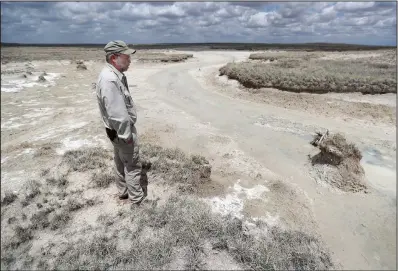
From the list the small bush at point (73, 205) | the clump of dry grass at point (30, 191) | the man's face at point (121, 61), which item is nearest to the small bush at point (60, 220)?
the small bush at point (73, 205)

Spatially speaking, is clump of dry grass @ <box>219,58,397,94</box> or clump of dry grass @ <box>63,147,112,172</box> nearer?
clump of dry grass @ <box>63,147,112,172</box>

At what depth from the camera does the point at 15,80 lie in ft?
52.2

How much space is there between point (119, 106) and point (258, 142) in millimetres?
5012

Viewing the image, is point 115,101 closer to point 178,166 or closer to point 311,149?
point 178,166

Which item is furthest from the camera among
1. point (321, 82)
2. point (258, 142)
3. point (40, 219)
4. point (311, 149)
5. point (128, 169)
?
point (321, 82)

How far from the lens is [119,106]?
149 inches

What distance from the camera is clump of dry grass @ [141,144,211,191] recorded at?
5477 millimetres

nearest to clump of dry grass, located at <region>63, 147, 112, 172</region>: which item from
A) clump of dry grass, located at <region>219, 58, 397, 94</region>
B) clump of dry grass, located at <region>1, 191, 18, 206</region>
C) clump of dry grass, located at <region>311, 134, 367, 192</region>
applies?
clump of dry grass, located at <region>1, 191, 18, 206</region>

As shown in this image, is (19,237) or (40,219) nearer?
(19,237)

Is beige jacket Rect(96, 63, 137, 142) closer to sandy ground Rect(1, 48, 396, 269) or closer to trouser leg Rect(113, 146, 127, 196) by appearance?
trouser leg Rect(113, 146, 127, 196)

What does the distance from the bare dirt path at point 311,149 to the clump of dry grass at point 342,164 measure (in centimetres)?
26

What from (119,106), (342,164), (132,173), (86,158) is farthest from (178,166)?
(342,164)

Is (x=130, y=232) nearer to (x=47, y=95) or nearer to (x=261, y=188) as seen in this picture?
(x=261, y=188)

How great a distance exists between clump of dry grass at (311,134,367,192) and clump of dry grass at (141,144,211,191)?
8.76ft
